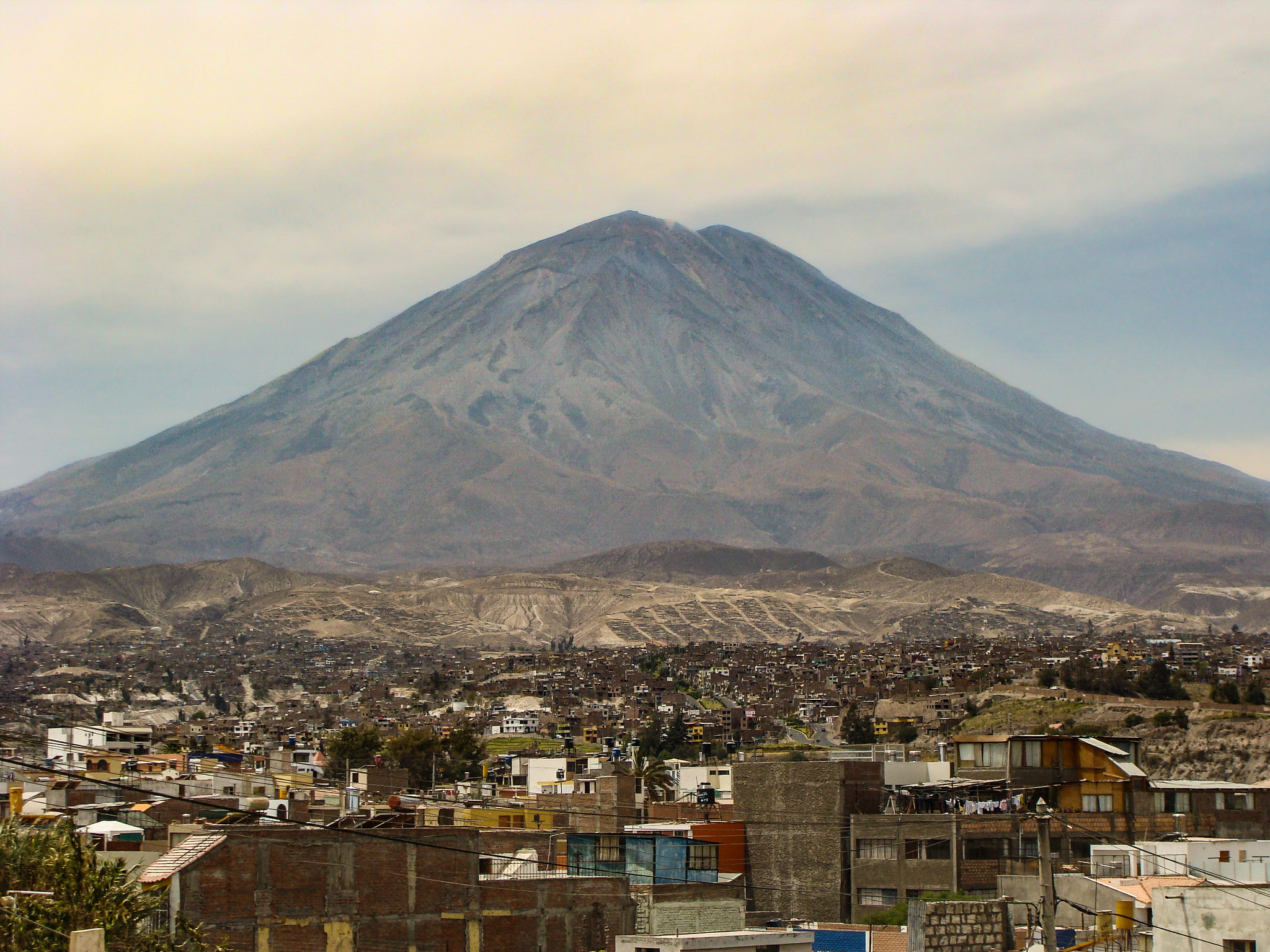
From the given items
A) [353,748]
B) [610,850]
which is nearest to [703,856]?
[610,850]

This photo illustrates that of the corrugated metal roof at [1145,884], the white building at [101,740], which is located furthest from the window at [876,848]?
the white building at [101,740]

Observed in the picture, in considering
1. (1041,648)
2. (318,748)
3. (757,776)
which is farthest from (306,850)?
(1041,648)

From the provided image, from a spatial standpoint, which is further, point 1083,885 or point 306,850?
point 1083,885

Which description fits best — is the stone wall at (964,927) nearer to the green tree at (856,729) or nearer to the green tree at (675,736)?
the green tree at (856,729)

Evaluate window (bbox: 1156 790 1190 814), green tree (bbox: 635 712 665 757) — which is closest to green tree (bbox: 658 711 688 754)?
green tree (bbox: 635 712 665 757)

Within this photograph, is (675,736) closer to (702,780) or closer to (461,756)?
(461,756)

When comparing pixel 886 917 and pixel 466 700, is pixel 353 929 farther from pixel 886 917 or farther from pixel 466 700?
pixel 466 700
